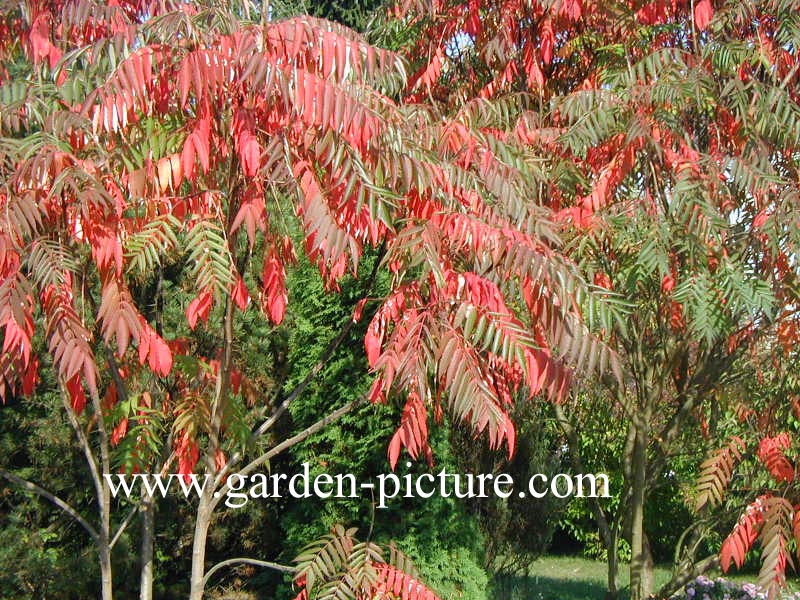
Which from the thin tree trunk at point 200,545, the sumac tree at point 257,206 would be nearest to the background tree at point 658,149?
the sumac tree at point 257,206

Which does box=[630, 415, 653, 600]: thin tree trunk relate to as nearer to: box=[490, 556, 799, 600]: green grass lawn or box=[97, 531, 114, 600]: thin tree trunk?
box=[490, 556, 799, 600]: green grass lawn

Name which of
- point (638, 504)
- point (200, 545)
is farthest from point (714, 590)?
point (200, 545)

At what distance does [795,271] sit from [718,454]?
1122 millimetres

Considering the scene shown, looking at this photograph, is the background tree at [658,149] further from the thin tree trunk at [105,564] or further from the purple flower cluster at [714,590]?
the thin tree trunk at [105,564]

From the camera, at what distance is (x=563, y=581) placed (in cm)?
891

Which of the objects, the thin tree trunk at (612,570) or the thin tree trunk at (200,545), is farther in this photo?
the thin tree trunk at (612,570)

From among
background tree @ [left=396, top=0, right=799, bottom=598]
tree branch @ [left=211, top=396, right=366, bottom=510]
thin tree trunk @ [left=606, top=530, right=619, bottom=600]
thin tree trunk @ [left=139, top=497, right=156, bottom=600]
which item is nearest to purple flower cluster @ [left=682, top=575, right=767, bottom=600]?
thin tree trunk @ [left=606, top=530, right=619, bottom=600]

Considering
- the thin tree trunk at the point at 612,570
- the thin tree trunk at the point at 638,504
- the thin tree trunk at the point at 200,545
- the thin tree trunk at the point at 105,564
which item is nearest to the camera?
the thin tree trunk at the point at 200,545

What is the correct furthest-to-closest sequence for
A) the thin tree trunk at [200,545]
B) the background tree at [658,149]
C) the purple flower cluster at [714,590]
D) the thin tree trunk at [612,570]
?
the purple flower cluster at [714,590], the thin tree trunk at [612,570], the background tree at [658,149], the thin tree trunk at [200,545]

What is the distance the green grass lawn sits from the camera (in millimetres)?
6562

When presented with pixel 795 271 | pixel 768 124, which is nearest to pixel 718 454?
pixel 795 271

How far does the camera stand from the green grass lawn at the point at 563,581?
6.56 m

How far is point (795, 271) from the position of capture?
12.8ft

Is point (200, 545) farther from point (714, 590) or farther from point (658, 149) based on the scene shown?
point (714, 590)
